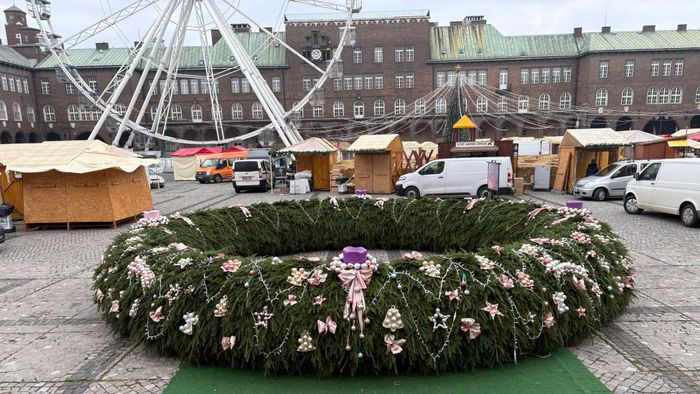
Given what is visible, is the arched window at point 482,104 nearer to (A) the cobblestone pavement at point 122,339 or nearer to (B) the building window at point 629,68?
(B) the building window at point 629,68

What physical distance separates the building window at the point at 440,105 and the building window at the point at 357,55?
11.2m

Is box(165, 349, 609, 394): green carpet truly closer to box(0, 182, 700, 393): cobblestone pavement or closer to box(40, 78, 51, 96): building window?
box(0, 182, 700, 393): cobblestone pavement

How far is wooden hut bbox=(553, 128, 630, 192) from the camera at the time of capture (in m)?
18.9

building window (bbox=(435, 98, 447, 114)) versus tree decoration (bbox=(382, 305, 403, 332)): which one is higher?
building window (bbox=(435, 98, 447, 114))

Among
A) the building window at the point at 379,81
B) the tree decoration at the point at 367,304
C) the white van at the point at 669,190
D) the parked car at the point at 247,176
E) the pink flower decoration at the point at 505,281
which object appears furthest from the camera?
the building window at the point at 379,81

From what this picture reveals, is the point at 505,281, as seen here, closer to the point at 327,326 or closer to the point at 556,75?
the point at 327,326

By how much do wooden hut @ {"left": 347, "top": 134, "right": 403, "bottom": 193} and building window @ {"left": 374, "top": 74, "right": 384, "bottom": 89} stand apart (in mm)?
34469

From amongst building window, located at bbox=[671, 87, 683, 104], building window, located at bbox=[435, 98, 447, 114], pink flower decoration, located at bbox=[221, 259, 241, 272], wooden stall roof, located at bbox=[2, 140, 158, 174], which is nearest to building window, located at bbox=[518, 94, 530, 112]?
building window, located at bbox=[435, 98, 447, 114]

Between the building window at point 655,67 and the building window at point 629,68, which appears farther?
the building window at point 629,68

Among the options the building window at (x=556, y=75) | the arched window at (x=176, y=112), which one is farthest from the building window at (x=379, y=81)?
the arched window at (x=176, y=112)

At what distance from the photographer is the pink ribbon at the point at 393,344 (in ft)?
13.1

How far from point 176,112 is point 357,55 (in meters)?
25.2

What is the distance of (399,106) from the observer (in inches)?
2169

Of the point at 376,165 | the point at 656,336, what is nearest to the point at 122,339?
the point at 656,336
